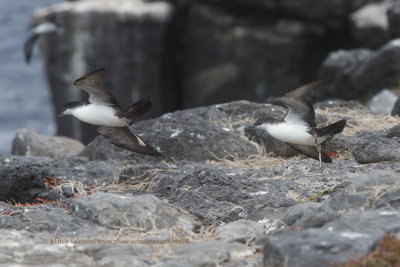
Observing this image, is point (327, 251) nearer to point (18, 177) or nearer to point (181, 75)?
point (18, 177)

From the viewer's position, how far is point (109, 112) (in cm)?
730

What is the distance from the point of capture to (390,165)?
6781 mm

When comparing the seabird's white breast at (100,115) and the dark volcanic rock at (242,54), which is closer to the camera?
the seabird's white breast at (100,115)

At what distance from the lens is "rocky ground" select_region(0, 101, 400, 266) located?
15.8 ft

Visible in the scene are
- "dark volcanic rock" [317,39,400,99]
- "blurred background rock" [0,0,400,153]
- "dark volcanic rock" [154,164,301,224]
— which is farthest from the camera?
"blurred background rock" [0,0,400,153]

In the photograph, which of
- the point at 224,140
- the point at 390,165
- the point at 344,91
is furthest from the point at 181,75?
the point at 390,165

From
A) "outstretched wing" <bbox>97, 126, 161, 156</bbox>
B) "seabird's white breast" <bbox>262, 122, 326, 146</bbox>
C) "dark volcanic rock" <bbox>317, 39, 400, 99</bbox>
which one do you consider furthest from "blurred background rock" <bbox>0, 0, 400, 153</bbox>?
"outstretched wing" <bbox>97, 126, 161, 156</bbox>

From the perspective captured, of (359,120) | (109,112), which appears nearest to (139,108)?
(109,112)

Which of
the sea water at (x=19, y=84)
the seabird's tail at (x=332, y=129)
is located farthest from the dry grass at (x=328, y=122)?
the sea water at (x=19, y=84)

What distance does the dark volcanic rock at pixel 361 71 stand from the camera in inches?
527

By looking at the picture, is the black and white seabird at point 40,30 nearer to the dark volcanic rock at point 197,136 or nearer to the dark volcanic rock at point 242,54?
the dark volcanic rock at point 242,54

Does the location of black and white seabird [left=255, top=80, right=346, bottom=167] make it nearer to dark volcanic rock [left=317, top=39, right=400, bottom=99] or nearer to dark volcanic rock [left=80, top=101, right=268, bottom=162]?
dark volcanic rock [left=80, top=101, right=268, bottom=162]

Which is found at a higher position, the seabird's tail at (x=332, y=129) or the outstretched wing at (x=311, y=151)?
the seabird's tail at (x=332, y=129)

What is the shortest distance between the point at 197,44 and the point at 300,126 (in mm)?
14765
